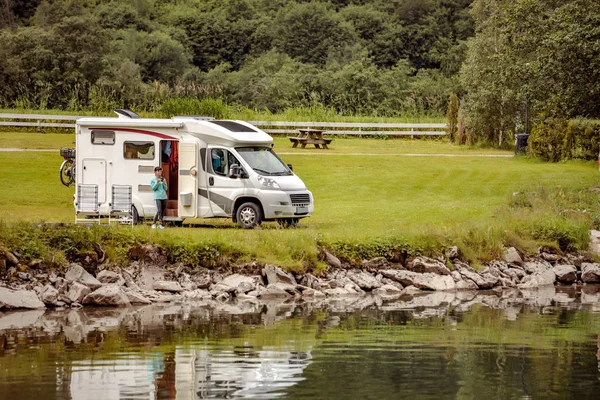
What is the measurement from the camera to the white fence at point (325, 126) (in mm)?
55531

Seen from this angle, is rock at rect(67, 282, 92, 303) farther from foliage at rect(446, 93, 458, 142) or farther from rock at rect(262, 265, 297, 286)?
foliage at rect(446, 93, 458, 142)

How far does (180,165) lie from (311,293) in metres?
6.45

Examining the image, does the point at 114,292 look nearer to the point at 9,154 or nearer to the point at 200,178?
the point at 200,178

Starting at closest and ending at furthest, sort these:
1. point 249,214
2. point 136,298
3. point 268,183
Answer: point 136,298
point 268,183
point 249,214

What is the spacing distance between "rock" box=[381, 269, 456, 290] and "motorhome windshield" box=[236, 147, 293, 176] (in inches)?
199

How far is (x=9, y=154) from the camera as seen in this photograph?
149 ft

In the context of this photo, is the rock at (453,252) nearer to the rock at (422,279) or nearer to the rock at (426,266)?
the rock at (426,266)

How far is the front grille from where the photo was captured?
3034 cm

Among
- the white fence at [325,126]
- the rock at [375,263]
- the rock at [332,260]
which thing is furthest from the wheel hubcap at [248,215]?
the white fence at [325,126]

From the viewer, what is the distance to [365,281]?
2689 cm

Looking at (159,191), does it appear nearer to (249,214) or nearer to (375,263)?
(249,214)

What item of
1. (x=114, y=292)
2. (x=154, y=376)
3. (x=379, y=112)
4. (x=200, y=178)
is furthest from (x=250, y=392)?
(x=379, y=112)

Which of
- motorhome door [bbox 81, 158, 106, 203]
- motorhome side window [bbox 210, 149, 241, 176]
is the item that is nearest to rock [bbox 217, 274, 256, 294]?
motorhome side window [bbox 210, 149, 241, 176]

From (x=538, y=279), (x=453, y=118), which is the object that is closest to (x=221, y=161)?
(x=538, y=279)
